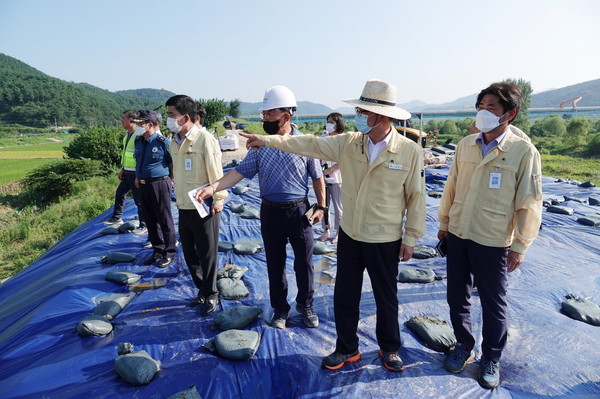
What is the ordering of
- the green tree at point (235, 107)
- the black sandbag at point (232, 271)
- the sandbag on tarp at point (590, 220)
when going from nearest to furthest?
the black sandbag at point (232, 271), the sandbag on tarp at point (590, 220), the green tree at point (235, 107)

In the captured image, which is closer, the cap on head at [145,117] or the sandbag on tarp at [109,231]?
the cap on head at [145,117]

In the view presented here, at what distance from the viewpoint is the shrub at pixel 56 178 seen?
11922 millimetres

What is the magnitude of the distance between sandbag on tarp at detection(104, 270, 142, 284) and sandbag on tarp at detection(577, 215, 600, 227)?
6283 millimetres

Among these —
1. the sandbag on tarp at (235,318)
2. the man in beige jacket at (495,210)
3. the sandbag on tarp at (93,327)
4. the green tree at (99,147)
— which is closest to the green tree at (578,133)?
the man in beige jacket at (495,210)

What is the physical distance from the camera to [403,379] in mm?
2080

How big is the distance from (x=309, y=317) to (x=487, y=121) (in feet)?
6.15

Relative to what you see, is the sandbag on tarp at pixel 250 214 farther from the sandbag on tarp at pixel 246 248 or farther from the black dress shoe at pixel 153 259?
the black dress shoe at pixel 153 259

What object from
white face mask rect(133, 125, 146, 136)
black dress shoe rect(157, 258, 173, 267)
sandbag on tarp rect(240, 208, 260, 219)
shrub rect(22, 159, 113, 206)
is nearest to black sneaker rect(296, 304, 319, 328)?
black dress shoe rect(157, 258, 173, 267)

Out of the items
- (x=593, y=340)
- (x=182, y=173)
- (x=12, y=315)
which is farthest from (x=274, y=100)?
(x=12, y=315)

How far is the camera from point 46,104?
74.8 m

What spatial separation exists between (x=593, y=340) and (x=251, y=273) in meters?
2.98

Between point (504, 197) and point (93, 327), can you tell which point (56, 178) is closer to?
point (93, 327)

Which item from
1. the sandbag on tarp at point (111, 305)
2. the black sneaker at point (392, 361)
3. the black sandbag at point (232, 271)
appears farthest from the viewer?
the black sandbag at point (232, 271)

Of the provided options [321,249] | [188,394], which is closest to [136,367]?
[188,394]
